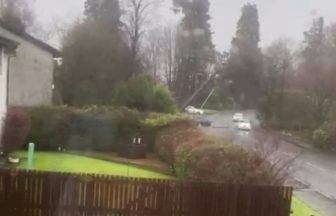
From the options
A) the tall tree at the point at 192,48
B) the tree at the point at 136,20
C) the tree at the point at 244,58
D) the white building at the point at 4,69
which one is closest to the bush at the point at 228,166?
the tree at the point at 244,58

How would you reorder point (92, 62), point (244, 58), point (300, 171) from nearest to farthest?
point (244, 58), point (300, 171), point (92, 62)

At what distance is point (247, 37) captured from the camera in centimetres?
712

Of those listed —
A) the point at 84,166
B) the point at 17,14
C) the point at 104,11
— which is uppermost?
the point at 104,11

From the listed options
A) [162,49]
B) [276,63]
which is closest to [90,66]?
[162,49]

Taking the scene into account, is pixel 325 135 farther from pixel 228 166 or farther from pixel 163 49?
pixel 228 166

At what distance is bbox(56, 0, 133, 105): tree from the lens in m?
13.0

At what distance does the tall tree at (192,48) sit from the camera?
26.6 feet

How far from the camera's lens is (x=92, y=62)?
14719mm

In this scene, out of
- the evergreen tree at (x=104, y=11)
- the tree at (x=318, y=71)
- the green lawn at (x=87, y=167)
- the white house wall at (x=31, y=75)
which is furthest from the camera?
the white house wall at (x=31, y=75)

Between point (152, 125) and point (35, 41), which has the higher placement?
point (35, 41)

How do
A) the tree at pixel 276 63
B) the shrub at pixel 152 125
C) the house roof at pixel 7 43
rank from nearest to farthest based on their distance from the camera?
the tree at pixel 276 63 → the house roof at pixel 7 43 → the shrub at pixel 152 125

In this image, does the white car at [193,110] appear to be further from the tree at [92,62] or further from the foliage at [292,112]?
the tree at [92,62]

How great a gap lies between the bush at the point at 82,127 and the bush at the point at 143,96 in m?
0.94

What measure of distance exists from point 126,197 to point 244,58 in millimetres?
2989
